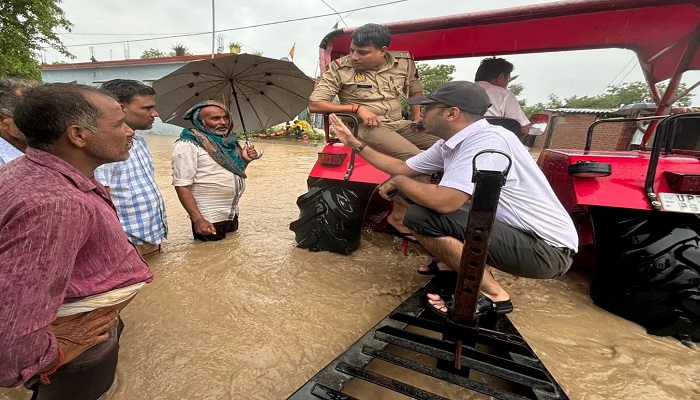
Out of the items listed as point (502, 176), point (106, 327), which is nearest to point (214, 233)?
point (106, 327)

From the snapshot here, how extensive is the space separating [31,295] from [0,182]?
1.28ft

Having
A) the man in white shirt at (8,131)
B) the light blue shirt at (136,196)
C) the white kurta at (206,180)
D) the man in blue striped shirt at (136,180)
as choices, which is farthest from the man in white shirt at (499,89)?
the man in white shirt at (8,131)

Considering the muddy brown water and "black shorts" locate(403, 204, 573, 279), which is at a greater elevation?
"black shorts" locate(403, 204, 573, 279)

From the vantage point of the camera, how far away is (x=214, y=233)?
2990 millimetres

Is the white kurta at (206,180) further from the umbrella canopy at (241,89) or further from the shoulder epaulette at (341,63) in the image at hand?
the shoulder epaulette at (341,63)

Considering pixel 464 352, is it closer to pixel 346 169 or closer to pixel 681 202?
pixel 681 202

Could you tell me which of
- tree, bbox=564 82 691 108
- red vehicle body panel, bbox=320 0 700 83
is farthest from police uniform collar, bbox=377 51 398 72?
tree, bbox=564 82 691 108

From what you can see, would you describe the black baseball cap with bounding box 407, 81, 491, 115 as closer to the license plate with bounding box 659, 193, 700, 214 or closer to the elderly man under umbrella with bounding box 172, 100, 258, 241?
the license plate with bounding box 659, 193, 700, 214

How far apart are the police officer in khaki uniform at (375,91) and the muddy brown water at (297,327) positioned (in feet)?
3.28

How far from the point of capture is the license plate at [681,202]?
1643mm

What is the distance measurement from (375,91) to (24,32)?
15.6 meters

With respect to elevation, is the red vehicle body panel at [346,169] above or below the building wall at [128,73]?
below

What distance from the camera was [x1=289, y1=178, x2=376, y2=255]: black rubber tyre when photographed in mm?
2627

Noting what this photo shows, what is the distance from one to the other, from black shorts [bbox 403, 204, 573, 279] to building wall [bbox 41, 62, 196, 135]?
1883cm
